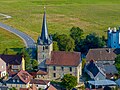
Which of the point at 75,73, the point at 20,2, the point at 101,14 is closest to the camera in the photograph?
the point at 75,73

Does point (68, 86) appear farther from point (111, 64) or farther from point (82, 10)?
point (82, 10)

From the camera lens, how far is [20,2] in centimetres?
17812

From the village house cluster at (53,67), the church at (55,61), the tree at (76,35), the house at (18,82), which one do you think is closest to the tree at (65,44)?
the tree at (76,35)

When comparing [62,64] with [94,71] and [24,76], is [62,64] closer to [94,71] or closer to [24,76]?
[94,71]

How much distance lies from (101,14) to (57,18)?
732 inches

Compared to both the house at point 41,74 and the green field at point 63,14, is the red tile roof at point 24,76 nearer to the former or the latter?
the house at point 41,74

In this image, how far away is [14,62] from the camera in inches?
2643

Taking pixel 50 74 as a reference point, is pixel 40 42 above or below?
above

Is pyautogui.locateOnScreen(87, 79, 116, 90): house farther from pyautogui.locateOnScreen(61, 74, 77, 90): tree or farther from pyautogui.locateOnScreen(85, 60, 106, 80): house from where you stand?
pyautogui.locateOnScreen(61, 74, 77, 90): tree

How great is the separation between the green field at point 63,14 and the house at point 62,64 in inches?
1495

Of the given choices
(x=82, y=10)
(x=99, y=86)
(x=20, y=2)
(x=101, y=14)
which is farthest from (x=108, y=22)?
(x=99, y=86)

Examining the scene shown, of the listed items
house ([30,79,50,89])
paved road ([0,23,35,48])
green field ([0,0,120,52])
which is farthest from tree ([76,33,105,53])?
house ([30,79,50,89])

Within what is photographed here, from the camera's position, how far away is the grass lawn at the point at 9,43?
8631 cm

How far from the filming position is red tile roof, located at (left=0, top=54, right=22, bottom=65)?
6700 centimetres
